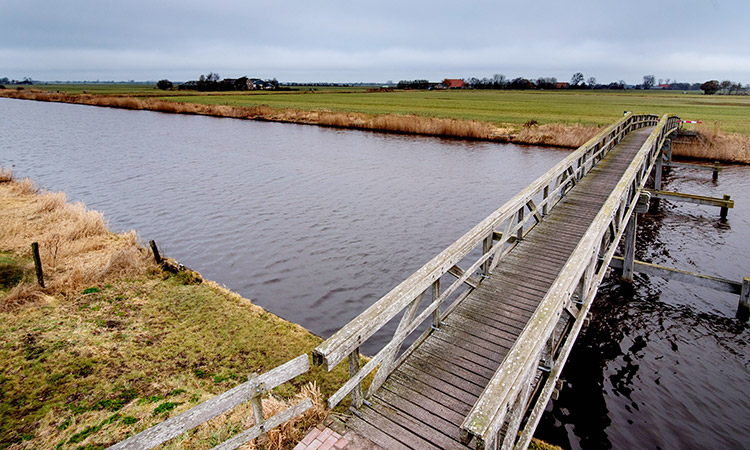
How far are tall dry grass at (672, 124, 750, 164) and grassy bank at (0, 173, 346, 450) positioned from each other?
120ft

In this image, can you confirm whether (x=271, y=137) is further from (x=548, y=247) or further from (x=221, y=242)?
(x=548, y=247)

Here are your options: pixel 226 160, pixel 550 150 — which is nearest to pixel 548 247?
pixel 226 160

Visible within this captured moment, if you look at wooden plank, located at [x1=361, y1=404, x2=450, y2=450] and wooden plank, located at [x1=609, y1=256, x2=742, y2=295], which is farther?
wooden plank, located at [x1=609, y1=256, x2=742, y2=295]

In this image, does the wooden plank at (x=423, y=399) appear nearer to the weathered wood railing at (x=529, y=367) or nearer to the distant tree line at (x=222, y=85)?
the weathered wood railing at (x=529, y=367)

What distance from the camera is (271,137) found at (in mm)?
42000

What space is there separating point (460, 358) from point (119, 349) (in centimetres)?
687

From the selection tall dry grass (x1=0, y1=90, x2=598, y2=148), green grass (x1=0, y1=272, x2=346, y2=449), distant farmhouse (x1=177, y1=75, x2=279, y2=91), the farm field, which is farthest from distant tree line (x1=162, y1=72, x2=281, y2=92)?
green grass (x1=0, y1=272, x2=346, y2=449)

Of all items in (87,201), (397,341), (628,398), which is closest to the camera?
(397,341)

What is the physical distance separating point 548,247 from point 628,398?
358cm

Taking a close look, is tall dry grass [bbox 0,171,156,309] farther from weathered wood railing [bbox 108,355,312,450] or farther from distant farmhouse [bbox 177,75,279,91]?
distant farmhouse [bbox 177,75,279,91]

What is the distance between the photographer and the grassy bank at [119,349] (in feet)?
21.2

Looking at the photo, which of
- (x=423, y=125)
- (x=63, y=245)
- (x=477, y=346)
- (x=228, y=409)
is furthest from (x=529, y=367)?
(x=423, y=125)

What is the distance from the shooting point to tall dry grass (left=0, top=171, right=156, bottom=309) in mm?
10938

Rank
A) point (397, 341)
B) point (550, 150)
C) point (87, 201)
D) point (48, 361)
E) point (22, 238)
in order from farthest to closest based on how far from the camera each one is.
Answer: point (550, 150)
point (87, 201)
point (22, 238)
point (48, 361)
point (397, 341)
